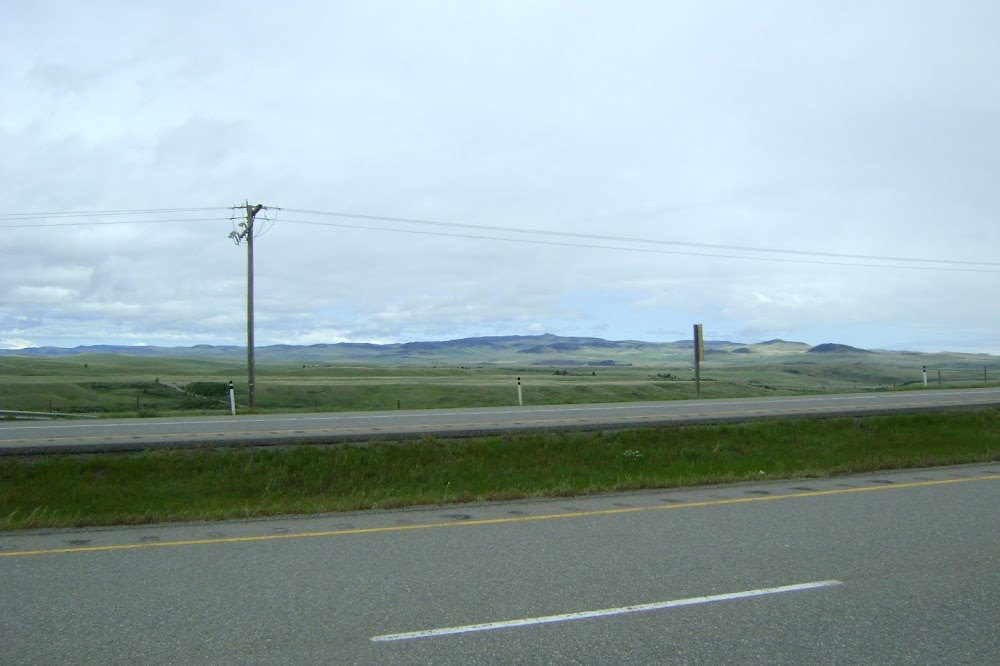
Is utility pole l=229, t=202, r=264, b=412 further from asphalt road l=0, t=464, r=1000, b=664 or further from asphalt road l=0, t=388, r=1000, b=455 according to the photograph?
asphalt road l=0, t=464, r=1000, b=664

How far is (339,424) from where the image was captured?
786 inches

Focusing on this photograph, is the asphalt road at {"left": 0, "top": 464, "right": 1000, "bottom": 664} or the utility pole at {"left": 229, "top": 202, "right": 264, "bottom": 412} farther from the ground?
the utility pole at {"left": 229, "top": 202, "right": 264, "bottom": 412}

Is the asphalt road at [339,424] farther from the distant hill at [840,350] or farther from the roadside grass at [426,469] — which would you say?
the distant hill at [840,350]

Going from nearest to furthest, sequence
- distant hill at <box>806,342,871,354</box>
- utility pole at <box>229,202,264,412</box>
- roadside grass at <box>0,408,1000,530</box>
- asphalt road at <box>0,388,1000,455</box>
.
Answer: roadside grass at <box>0,408,1000,530</box>, asphalt road at <box>0,388,1000,455</box>, utility pole at <box>229,202,264,412</box>, distant hill at <box>806,342,871,354</box>

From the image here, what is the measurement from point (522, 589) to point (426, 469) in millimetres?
7264

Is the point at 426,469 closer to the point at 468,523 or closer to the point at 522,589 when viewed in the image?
the point at 468,523

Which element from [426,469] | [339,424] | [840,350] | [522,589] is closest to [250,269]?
[339,424]

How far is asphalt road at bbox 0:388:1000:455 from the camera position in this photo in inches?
574

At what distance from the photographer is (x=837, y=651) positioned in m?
5.30

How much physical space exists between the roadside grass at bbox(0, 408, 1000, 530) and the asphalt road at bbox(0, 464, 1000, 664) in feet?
5.14

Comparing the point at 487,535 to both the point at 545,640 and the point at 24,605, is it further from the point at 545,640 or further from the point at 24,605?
the point at 24,605

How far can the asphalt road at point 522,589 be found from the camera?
17.6 feet

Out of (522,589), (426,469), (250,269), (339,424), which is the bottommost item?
(522,589)

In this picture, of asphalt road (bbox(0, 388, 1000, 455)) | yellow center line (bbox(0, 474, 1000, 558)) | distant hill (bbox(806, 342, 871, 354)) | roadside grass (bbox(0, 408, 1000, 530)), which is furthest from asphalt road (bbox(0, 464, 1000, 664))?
distant hill (bbox(806, 342, 871, 354))
